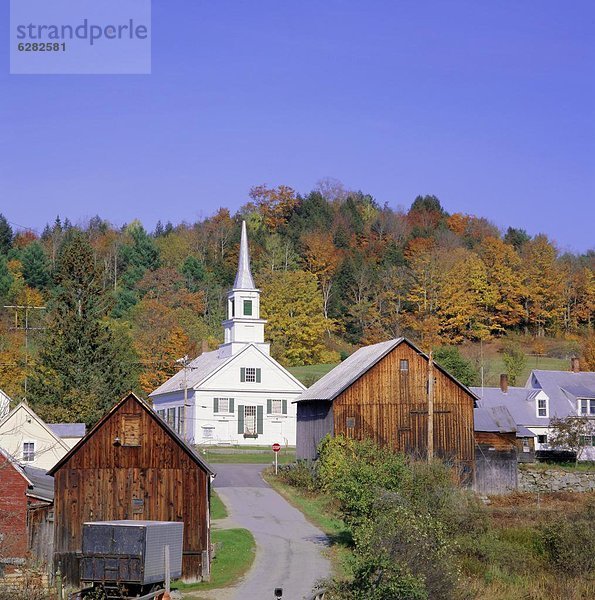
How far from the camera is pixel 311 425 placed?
55.9 m

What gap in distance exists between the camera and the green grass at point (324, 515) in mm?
36062

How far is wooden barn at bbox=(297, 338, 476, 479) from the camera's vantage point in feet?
172

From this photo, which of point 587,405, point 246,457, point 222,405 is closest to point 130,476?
point 246,457

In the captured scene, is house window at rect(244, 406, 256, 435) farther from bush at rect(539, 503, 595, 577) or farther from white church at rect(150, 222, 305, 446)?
bush at rect(539, 503, 595, 577)

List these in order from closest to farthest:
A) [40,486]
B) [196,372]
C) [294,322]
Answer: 1. [40,486]
2. [196,372]
3. [294,322]

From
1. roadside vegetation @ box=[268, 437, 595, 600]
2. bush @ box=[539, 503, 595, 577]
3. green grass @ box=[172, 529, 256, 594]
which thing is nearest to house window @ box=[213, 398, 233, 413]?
roadside vegetation @ box=[268, 437, 595, 600]

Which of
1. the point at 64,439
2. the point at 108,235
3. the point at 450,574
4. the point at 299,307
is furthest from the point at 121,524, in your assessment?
the point at 108,235

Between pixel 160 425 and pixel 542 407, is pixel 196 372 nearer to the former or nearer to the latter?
pixel 542 407

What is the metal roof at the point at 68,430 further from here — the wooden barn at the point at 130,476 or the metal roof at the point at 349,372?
the wooden barn at the point at 130,476

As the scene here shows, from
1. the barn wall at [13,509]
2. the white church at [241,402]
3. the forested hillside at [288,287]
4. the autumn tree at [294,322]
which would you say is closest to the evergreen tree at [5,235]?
the forested hillside at [288,287]

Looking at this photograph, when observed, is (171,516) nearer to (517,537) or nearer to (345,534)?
(345,534)

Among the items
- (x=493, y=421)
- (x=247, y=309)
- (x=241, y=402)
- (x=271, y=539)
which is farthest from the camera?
(x=247, y=309)

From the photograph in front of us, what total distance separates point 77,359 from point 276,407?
1473 cm

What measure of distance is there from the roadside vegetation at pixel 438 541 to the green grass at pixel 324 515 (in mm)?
80
